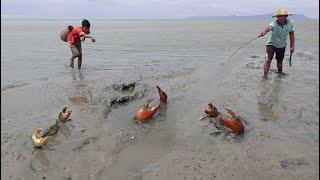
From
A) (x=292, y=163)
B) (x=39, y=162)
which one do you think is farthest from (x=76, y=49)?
(x=292, y=163)

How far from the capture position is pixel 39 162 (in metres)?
4.84

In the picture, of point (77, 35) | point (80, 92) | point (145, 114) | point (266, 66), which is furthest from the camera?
point (77, 35)

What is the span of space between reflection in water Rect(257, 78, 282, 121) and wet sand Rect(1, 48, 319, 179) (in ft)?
0.06

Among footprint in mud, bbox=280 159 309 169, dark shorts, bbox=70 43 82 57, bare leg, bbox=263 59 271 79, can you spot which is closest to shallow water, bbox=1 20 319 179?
footprint in mud, bbox=280 159 309 169

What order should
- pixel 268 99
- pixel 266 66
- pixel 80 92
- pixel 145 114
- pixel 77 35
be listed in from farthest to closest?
1. pixel 77 35
2. pixel 266 66
3. pixel 80 92
4. pixel 268 99
5. pixel 145 114

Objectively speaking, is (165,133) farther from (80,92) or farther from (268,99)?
(80,92)

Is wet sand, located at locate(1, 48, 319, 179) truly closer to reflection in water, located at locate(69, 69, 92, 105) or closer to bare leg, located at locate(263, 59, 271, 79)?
reflection in water, located at locate(69, 69, 92, 105)

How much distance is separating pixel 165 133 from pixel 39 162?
185 cm

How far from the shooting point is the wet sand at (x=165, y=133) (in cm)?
462

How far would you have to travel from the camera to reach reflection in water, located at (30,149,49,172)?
4.70 metres

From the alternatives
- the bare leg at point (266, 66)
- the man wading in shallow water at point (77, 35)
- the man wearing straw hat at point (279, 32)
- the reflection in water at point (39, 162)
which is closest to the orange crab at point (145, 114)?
the reflection in water at point (39, 162)

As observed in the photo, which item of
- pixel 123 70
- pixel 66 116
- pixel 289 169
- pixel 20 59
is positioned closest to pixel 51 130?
pixel 66 116

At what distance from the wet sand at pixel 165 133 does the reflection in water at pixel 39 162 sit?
0.5 inches

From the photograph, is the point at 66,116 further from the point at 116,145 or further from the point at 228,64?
the point at 228,64
